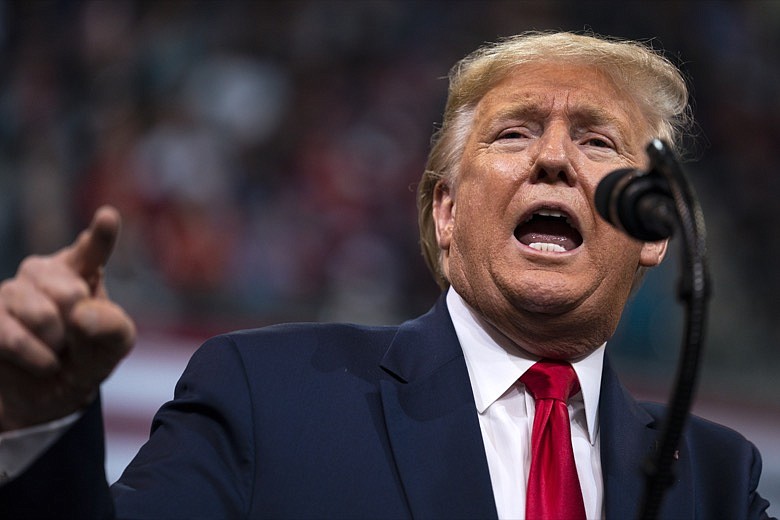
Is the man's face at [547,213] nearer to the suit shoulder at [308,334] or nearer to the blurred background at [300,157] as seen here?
the suit shoulder at [308,334]

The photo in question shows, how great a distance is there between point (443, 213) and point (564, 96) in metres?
0.29

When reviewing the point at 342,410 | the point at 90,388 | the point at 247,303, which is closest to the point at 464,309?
the point at 342,410

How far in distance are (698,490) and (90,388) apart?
0.91m

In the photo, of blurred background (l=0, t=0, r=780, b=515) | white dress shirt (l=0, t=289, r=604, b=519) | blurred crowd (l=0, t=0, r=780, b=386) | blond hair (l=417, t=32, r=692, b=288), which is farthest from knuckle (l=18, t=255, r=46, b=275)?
blurred crowd (l=0, t=0, r=780, b=386)

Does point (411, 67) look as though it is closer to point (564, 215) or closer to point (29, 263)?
point (564, 215)

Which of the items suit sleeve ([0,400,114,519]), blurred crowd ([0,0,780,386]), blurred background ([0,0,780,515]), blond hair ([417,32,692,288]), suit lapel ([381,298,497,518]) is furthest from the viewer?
blurred crowd ([0,0,780,386])

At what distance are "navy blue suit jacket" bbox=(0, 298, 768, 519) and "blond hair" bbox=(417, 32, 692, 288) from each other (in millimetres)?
382

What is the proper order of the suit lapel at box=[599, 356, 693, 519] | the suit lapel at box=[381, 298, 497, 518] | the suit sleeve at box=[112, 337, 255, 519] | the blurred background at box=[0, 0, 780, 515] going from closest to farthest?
1. the suit sleeve at box=[112, 337, 255, 519]
2. the suit lapel at box=[381, 298, 497, 518]
3. the suit lapel at box=[599, 356, 693, 519]
4. the blurred background at box=[0, 0, 780, 515]

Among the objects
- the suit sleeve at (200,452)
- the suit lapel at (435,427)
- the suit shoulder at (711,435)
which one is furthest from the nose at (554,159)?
the suit sleeve at (200,452)

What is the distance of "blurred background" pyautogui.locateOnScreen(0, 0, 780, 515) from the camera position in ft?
13.4

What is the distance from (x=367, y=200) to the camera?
4625 mm

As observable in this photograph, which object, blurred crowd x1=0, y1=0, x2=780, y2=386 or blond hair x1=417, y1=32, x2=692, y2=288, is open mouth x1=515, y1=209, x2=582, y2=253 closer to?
blond hair x1=417, y1=32, x2=692, y2=288

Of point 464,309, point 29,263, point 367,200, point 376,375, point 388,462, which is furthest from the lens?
point 367,200

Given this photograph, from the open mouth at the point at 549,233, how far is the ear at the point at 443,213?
0.42ft
